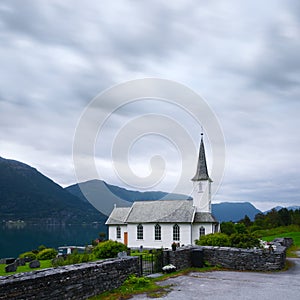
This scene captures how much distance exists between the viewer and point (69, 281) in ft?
34.1

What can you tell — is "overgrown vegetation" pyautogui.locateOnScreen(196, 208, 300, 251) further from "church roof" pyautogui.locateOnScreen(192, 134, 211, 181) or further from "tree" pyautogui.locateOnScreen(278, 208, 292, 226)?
"church roof" pyautogui.locateOnScreen(192, 134, 211, 181)

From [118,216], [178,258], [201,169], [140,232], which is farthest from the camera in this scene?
[118,216]

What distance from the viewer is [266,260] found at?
16938mm

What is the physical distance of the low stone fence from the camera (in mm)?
16719

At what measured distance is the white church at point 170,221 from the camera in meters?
44.8

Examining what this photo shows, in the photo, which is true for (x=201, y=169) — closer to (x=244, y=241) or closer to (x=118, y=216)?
(x=118, y=216)

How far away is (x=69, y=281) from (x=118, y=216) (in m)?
40.6

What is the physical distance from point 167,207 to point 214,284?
111 ft

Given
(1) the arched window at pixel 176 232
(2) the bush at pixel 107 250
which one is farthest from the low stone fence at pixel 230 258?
(1) the arched window at pixel 176 232

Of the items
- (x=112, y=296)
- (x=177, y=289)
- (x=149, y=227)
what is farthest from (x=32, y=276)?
(x=149, y=227)

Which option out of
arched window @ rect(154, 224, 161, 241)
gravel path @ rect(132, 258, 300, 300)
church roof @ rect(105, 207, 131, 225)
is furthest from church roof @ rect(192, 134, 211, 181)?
→ gravel path @ rect(132, 258, 300, 300)

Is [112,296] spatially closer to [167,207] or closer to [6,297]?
[6,297]

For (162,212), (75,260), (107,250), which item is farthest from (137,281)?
(162,212)

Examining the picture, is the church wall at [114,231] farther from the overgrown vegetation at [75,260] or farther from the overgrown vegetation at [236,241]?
the overgrown vegetation at [75,260]
